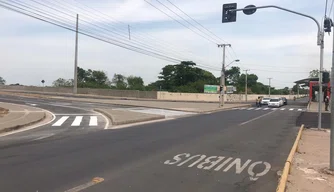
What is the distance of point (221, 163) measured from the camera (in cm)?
960

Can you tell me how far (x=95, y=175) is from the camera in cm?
783

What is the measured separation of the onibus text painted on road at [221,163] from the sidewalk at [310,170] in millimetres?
750

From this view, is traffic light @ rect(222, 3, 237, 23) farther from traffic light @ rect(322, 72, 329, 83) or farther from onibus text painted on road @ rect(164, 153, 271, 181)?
onibus text painted on road @ rect(164, 153, 271, 181)

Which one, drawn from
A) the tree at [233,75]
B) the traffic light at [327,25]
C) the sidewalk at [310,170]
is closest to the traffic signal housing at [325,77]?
the traffic light at [327,25]

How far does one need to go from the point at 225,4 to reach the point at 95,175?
12695 millimetres

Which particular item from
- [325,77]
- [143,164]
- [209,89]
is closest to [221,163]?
[143,164]

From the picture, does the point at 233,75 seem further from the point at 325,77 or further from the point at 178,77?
the point at 325,77

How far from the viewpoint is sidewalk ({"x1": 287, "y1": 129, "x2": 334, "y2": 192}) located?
7.40 m

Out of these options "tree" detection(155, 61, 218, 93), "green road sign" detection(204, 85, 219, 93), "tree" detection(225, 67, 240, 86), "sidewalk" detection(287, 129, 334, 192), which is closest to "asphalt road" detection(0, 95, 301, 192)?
"sidewalk" detection(287, 129, 334, 192)

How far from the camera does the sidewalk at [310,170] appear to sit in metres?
7.40

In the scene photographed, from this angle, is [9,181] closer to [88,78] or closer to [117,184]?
[117,184]

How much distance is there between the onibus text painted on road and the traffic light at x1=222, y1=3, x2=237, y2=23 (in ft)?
30.3

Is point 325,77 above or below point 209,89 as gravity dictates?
below

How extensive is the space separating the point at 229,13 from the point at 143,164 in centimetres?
1106
